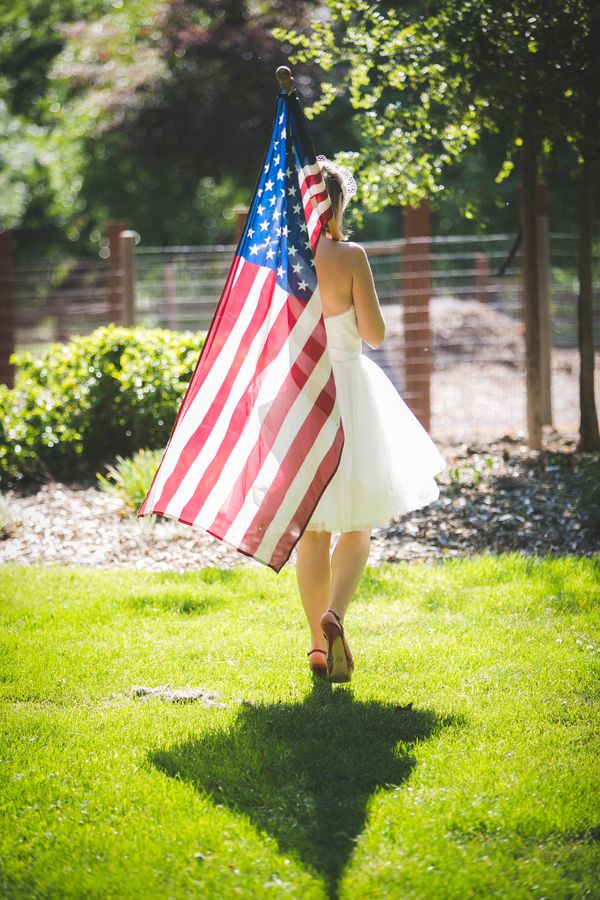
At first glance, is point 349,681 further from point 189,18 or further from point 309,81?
point 189,18

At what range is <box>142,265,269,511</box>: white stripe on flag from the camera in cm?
424

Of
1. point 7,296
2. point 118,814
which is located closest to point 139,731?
point 118,814

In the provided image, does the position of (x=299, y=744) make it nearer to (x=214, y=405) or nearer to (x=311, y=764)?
(x=311, y=764)

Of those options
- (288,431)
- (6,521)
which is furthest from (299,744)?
(6,521)

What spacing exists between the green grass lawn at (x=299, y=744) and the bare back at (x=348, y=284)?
149cm

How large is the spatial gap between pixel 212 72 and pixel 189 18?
4.05 feet

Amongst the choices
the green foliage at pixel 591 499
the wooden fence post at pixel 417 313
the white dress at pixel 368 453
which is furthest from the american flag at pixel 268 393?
the wooden fence post at pixel 417 313

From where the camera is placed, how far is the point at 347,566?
13.7 feet

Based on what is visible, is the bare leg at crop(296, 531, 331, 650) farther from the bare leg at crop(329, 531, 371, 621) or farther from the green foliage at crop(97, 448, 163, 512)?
the green foliage at crop(97, 448, 163, 512)

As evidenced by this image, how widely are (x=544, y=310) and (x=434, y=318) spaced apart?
6.53 m

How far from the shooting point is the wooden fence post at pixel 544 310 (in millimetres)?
9273

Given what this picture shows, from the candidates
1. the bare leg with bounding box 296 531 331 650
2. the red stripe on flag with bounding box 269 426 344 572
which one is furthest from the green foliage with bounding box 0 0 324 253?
the red stripe on flag with bounding box 269 426 344 572

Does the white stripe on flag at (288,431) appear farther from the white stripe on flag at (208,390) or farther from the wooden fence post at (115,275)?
the wooden fence post at (115,275)

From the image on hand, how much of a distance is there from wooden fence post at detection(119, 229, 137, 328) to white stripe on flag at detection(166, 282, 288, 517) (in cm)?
646
